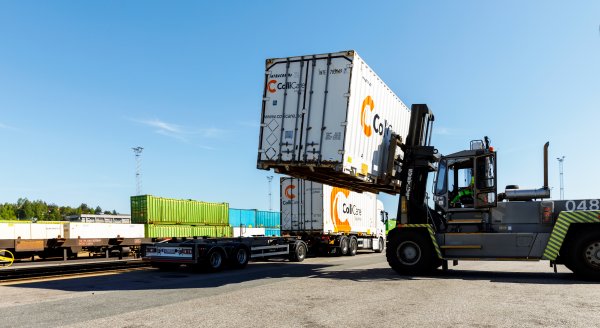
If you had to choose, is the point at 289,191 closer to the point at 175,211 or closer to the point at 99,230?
the point at 99,230

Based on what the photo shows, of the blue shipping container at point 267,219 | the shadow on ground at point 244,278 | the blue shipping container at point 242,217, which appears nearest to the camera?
the shadow on ground at point 244,278

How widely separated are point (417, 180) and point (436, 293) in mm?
4992

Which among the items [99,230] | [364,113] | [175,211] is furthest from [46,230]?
[364,113]

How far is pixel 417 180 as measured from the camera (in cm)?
1469

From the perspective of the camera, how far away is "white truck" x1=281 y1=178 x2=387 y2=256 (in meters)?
23.9

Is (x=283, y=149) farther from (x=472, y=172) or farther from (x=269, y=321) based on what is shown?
(x=269, y=321)

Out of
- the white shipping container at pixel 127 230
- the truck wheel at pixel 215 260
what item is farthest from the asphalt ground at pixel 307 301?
the white shipping container at pixel 127 230

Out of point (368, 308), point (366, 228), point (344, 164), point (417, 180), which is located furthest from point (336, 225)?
point (368, 308)

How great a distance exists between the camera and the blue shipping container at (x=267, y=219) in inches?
1769

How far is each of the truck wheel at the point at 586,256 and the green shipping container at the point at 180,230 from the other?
22.9 meters

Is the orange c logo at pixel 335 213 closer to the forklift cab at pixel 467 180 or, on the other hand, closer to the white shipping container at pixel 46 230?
the forklift cab at pixel 467 180

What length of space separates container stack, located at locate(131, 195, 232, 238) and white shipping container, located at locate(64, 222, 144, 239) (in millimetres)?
2186

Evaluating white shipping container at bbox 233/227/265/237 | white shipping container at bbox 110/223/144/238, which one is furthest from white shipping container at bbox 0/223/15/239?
white shipping container at bbox 233/227/265/237

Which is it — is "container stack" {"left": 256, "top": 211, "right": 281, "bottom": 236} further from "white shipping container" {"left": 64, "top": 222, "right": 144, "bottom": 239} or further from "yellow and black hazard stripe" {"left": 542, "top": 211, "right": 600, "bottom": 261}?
"yellow and black hazard stripe" {"left": 542, "top": 211, "right": 600, "bottom": 261}
